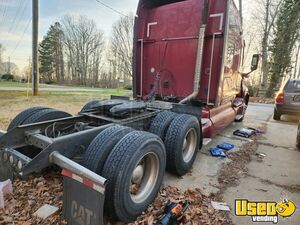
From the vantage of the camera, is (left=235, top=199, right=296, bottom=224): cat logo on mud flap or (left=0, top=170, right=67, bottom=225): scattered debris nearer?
(left=0, top=170, right=67, bottom=225): scattered debris

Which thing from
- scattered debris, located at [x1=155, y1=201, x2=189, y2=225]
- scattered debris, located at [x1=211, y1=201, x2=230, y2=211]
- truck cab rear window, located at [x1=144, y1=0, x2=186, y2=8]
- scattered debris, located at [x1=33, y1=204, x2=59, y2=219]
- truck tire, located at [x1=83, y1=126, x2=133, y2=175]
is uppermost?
truck cab rear window, located at [x1=144, y1=0, x2=186, y2=8]

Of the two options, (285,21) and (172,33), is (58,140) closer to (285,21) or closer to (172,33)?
(172,33)

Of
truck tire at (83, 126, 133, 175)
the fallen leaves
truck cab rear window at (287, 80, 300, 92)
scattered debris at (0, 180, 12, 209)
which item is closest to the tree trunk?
truck cab rear window at (287, 80, 300, 92)

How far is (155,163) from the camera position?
2377 millimetres

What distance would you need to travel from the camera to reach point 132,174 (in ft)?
6.56

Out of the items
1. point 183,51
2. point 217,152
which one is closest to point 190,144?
point 217,152

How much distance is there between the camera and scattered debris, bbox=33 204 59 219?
207 cm

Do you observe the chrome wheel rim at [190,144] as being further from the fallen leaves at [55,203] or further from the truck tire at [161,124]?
the fallen leaves at [55,203]

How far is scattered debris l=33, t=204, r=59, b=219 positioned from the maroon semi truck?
0.30 m

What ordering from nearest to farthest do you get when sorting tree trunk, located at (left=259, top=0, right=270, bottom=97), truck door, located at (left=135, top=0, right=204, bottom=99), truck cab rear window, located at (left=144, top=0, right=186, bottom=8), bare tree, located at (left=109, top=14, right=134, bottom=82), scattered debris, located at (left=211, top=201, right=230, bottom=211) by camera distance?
scattered debris, located at (left=211, top=201, right=230, bottom=211)
truck door, located at (left=135, top=0, right=204, bottom=99)
truck cab rear window, located at (left=144, top=0, right=186, bottom=8)
tree trunk, located at (left=259, top=0, right=270, bottom=97)
bare tree, located at (left=109, top=14, right=134, bottom=82)

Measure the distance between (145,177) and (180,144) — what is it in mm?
780

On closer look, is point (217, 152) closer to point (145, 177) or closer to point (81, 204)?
point (145, 177)

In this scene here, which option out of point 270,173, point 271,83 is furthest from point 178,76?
point 271,83

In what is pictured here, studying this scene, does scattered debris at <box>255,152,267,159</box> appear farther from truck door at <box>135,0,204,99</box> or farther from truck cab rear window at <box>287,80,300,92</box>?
truck cab rear window at <box>287,80,300,92</box>
